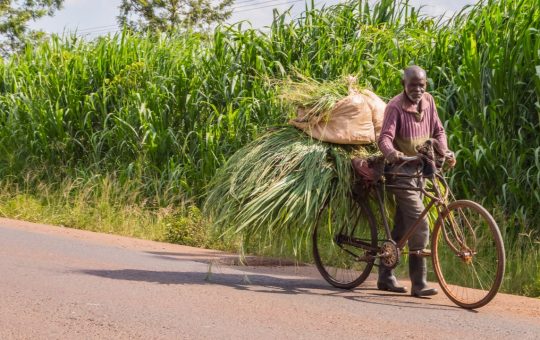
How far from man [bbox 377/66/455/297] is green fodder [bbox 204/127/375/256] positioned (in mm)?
492

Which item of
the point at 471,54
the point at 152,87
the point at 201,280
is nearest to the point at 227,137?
the point at 152,87

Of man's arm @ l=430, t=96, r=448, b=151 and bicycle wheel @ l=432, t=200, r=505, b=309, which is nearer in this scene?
bicycle wheel @ l=432, t=200, r=505, b=309

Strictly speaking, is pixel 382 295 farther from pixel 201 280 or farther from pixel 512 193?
pixel 512 193

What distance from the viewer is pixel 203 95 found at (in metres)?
12.9

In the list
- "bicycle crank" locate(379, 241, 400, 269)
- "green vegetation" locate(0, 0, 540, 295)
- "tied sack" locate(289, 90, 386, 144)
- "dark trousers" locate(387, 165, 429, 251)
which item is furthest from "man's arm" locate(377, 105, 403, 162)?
"green vegetation" locate(0, 0, 540, 295)

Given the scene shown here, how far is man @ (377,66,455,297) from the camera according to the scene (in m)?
6.88

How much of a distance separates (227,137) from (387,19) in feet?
8.18

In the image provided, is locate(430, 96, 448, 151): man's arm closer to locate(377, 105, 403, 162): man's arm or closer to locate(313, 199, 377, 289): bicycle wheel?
locate(377, 105, 403, 162): man's arm

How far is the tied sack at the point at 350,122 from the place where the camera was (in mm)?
7367

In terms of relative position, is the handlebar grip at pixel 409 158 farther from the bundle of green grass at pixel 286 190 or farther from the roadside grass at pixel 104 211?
the roadside grass at pixel 104 211

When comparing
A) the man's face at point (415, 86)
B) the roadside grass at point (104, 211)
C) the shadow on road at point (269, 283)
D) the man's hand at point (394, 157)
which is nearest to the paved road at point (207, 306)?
the shadow on road at point (269, 283)

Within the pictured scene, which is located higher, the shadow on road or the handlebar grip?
the handlebar grip

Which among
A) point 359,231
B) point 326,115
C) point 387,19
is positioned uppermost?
point 387,19

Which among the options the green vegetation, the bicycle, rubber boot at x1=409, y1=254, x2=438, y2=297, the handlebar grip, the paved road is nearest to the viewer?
the paved road
